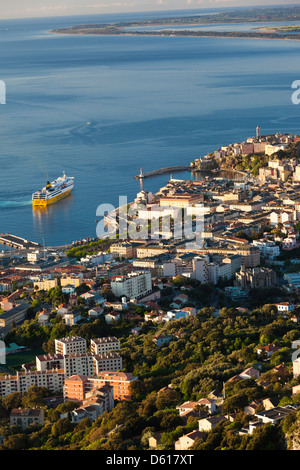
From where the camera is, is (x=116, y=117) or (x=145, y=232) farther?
(x=116, y=117)

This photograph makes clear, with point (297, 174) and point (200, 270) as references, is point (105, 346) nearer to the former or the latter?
point (200, 270)

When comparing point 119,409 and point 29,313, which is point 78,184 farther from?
point 119,409

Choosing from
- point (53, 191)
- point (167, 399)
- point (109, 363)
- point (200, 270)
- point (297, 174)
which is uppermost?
point (167, 399)

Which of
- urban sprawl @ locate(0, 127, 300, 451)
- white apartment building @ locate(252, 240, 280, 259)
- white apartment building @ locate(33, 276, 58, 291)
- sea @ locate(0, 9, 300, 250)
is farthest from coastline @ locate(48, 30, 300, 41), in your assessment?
white apartment building @ locate(33, 276, 58, 291)

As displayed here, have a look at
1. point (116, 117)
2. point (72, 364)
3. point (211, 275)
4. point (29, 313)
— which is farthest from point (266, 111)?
Answer: point (72, 364)

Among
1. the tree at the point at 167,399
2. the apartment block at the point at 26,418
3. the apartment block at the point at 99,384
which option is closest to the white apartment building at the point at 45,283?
Answer: the apartment block at the point at 99,384

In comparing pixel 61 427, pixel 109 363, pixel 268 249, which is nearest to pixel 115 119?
pixel 268 249

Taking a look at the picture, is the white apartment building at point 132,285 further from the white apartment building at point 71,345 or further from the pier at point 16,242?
the pier at point 16,242

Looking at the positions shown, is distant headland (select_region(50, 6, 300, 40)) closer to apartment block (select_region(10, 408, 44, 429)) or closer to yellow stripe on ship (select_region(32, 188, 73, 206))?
yellow stripe on ship (select_region(32, 188, 73, 206))
